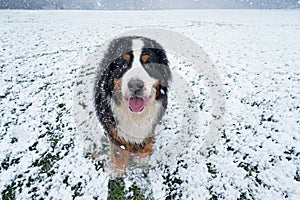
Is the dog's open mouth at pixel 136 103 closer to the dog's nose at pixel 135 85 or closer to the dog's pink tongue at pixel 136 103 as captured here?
the dog's pink tongue at pixel 136 103

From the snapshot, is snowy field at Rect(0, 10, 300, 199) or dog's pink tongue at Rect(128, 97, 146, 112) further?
snowy field at Rect(0, 10, 300, 199)

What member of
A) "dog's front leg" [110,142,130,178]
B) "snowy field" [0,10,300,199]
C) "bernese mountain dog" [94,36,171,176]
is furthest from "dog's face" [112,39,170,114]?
"snowy field" [0,10,300,199]

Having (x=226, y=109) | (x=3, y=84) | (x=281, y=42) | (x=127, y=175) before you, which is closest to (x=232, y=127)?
(x=226, y=109)

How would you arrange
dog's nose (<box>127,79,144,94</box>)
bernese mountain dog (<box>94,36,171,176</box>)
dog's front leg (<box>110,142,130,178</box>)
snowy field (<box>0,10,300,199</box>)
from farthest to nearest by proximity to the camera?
dog's front leg (<box>110,142,130,178</box>), snowy field (<box>0,10,300,199</box>), bernese mountain dog (<box>94,36,171,176</box>), dog's nose (<box>127,79,144,94</box>)

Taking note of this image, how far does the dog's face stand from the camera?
238 cm

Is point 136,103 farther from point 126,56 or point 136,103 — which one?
point 126,56

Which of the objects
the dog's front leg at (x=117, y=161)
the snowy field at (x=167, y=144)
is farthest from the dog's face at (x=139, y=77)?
the snowy field at (x=167, y=144)

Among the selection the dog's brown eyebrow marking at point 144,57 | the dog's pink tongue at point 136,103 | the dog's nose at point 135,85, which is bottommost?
the dog's pink tongue at point 136,103

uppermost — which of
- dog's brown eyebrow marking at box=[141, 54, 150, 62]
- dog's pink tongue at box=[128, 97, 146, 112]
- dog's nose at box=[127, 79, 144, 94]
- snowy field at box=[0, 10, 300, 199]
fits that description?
dog's brown eyebrow marking at box=[141, 54, 150, 62]

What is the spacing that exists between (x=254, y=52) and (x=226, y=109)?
5.02 meters

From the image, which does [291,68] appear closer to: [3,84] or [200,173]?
[200,173]

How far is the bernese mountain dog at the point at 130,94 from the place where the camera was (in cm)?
247

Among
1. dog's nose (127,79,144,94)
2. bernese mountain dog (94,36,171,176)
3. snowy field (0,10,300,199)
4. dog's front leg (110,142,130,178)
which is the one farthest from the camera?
dog's front leg (110,142,130,178)

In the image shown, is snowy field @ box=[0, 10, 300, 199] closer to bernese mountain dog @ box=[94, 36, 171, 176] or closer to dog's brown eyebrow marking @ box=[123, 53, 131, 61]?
bernese mountain dog @ box=[94, 36, 171, 176]
